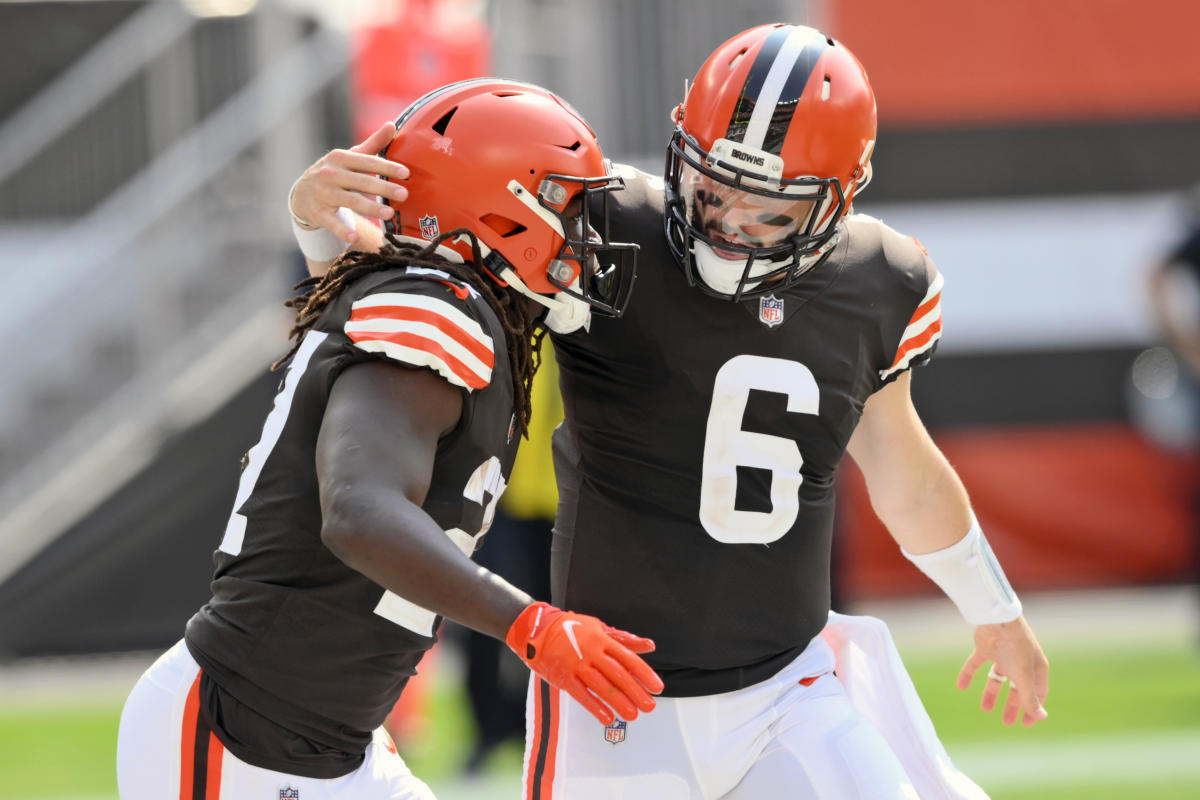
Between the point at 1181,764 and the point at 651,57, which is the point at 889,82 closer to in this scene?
the point at 651,57

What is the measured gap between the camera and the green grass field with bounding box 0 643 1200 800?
5.58 m

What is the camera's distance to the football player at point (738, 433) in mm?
2660

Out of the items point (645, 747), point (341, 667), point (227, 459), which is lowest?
point (227, 459)

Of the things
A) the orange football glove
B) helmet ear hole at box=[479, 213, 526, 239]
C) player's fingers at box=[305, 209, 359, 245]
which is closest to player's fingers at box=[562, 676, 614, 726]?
the orange football glove

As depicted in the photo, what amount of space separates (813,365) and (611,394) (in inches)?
14.0

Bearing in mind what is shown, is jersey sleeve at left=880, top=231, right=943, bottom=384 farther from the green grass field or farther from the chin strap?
the green grass field

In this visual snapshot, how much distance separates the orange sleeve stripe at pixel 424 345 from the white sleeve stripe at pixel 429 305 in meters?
0.05

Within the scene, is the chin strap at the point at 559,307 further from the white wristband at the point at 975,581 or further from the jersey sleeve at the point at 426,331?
the white wristband at the point at 975,581

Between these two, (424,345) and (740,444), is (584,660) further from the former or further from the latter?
(740,444)

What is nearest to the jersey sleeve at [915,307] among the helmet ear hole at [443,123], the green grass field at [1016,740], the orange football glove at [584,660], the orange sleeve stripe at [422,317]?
the helmet ear hole at [443,123]

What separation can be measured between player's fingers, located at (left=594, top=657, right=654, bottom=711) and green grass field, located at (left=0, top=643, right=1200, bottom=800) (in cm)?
363

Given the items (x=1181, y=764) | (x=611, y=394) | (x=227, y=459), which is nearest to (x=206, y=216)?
(x=227, y=459)

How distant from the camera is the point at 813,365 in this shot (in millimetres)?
2770

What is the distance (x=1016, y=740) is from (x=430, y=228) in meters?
4.49
